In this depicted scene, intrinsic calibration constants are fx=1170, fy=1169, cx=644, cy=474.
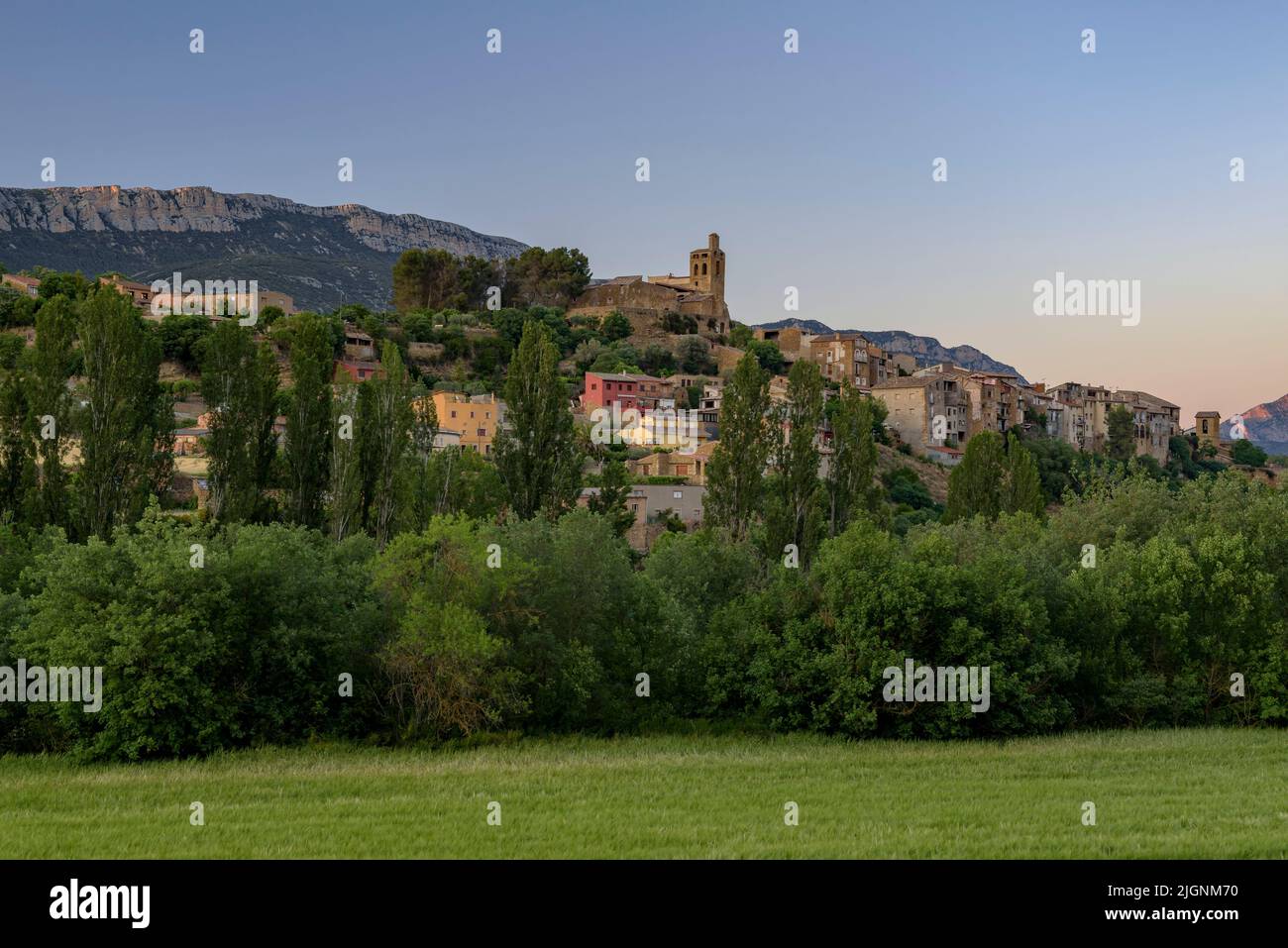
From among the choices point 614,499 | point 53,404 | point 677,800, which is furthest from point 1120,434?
point 677,800

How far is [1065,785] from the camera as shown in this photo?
19.5 meters

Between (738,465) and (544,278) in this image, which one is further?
(544,278)

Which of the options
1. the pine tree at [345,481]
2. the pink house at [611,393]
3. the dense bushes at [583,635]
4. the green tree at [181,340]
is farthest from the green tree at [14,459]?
the pink house at [611,393]

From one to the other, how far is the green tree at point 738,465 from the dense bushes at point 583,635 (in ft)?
41.5

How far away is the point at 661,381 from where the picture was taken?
357ft

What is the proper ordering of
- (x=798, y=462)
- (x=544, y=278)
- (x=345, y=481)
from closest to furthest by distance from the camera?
(x=345, y=481), (x=798, y=462), (x=544, y=278)

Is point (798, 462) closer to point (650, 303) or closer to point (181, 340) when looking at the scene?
point (181, 340)

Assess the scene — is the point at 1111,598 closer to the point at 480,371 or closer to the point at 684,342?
the point at 480,371

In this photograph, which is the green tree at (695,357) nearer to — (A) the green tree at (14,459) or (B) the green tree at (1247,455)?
(B) the green tree at (1247,455)

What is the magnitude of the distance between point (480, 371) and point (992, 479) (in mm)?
60205

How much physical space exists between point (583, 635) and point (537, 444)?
39.0 ft

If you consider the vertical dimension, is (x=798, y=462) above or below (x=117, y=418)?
below

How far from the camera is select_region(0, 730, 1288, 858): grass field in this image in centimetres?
1477
